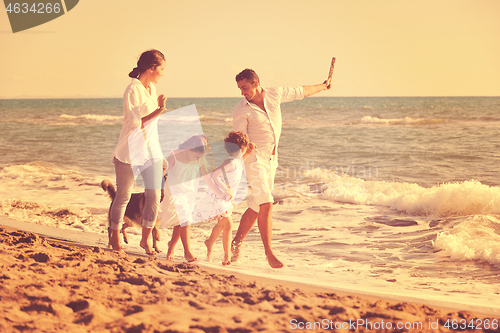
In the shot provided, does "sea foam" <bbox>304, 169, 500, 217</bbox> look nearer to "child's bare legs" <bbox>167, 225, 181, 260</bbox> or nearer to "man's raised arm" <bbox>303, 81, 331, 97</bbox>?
"man's raised arm" <bbox>303, 81, 331, 97</bbox>

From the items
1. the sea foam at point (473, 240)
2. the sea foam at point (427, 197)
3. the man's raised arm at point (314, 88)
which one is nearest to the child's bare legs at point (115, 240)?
the man's raised arm at point (314, 88)

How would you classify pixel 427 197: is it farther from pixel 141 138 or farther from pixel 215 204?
pixel 141 138

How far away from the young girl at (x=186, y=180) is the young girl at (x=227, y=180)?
9 cm

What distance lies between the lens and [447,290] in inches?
156

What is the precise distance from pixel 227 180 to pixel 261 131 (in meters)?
0.61

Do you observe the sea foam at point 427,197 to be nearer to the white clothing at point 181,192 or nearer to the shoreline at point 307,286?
the shoreline at point 307,286

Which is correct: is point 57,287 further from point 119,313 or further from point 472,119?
point 472,119

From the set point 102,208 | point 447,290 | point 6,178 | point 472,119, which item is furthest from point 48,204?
point 472,119

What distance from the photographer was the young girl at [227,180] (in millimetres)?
4023

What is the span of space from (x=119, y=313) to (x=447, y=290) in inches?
121

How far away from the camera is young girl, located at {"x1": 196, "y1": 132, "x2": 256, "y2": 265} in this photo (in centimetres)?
402

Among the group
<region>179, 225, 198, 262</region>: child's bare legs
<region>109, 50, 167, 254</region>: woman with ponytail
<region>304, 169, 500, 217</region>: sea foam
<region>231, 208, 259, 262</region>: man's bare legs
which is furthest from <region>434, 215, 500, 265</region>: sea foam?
<region>109, 50, 167, 254</region>: woman with ponytail

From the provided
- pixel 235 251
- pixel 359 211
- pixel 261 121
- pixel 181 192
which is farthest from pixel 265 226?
pixel 359 211

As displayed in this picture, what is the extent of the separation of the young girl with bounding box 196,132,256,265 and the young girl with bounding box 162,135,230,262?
9cm
